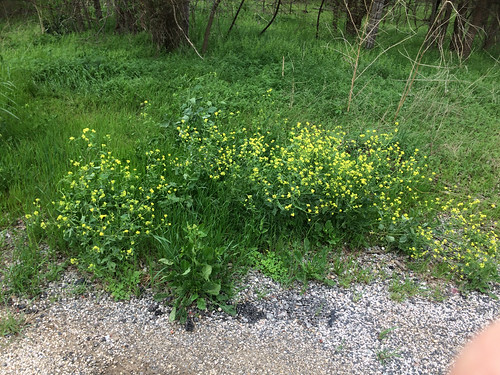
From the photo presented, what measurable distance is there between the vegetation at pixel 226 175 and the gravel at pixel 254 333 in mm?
147

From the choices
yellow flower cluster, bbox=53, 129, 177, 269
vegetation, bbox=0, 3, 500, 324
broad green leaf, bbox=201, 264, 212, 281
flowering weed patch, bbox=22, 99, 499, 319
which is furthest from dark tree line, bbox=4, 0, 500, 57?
broad green leaf, bbox=201, 264, 212, 281

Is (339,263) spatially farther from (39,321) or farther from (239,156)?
(39,321)

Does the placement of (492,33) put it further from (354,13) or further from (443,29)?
(354,13)

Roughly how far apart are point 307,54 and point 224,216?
204 inches

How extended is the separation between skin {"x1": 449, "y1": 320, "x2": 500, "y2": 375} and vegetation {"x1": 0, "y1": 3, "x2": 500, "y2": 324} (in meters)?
2.19

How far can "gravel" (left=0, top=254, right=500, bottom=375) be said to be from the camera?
8.20 feet

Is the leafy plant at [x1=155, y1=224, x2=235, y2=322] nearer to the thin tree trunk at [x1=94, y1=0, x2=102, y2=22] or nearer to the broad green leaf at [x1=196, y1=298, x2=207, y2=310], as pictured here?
the broad green leaf at [x1=196, y1=298, x2=207, y2=310]

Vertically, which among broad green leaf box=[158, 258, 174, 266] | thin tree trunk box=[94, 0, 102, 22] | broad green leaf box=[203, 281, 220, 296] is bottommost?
broad green leaf box=[203, 281, 220, 296]

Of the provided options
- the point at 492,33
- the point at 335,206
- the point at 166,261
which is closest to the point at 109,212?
the point at 166,261

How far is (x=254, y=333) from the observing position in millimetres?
2740

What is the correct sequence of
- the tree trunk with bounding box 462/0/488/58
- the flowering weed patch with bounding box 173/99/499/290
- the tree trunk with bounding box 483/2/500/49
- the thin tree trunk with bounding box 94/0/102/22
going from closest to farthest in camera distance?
the flowering weed patch with bounding box 173/99/499/290 → the thin tree trunk with bounding box 94/0/102/22 → the tree trunk with bounding box 462/0/488/58 → the tree trunk with bounding box 483/2/500/49

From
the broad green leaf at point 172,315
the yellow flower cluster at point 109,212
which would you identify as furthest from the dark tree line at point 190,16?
the broad green leaf at point 172,315

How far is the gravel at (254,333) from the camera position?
250 cm

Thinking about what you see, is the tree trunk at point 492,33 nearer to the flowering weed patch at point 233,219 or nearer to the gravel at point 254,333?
the flowering weed patch at point 233,219
